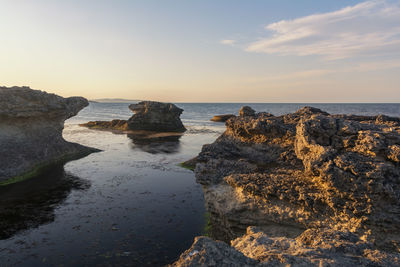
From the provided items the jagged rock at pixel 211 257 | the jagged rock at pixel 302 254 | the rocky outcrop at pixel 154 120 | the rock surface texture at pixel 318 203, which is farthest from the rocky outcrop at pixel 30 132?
the rocky outcrop at pixel 154 120

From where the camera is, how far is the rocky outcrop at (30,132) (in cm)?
2612

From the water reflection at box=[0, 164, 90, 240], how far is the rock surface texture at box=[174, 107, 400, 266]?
1182 cm

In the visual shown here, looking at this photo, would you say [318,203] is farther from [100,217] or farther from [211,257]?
[100,217]

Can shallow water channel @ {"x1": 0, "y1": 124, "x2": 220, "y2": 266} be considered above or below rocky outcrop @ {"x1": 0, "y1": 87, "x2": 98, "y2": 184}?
below

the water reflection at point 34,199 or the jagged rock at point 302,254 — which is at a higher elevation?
the jagged rock at point 302,254

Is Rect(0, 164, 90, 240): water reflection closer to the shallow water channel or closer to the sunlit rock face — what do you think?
the shallow water channel

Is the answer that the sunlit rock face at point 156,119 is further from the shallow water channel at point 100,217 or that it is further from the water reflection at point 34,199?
the water reflection at point 34,199

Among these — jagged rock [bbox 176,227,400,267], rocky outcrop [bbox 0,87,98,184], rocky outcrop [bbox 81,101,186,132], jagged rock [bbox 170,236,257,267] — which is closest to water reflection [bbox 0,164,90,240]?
rocky outcrop [bbox 0,87,98,184]

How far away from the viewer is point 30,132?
30.2 meters

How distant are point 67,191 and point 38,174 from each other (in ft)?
24.2

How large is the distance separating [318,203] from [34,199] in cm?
2097

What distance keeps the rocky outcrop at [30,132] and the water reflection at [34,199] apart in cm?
260

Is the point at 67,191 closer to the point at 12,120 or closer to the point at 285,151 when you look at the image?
the point at 12,120

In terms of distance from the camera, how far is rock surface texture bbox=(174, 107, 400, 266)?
611 centimetres
